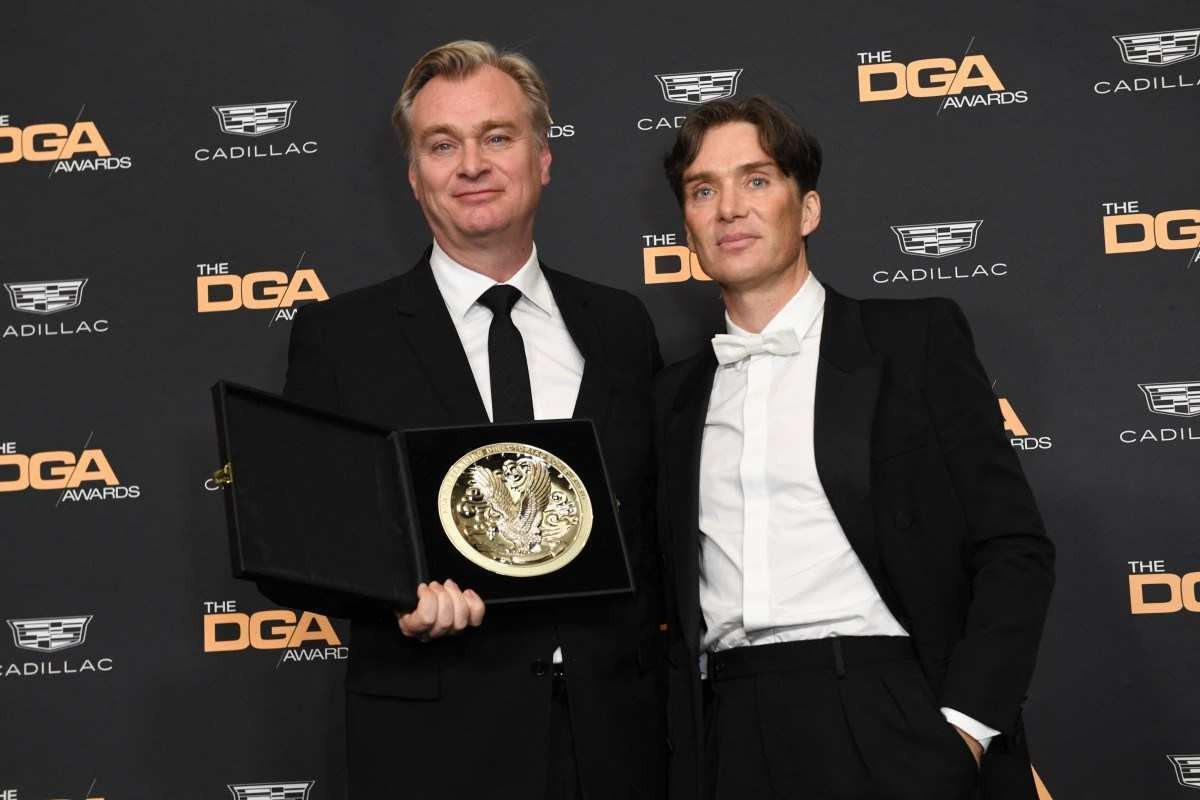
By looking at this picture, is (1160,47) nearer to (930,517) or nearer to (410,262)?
(930,517)

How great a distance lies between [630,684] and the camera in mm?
2223

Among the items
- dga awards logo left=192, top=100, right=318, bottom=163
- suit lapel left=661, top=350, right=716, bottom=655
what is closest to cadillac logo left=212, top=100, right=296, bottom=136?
dga awards logo left=192, top=100, right=318, bottom=163

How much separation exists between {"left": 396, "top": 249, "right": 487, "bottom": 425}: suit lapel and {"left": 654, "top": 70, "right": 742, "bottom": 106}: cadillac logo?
1177mm

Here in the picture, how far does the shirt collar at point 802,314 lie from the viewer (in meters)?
2.21

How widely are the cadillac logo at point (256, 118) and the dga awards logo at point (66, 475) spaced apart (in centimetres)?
87

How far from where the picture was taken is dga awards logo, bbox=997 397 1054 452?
3.16 meters

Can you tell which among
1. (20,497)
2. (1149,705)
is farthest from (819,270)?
(20,497)

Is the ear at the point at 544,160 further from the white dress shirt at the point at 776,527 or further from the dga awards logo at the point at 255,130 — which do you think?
the dga awards logo at the point at 255,130

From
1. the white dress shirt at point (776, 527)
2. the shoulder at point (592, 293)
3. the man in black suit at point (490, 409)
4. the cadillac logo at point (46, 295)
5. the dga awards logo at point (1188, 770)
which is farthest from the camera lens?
the cadillac logo at point (46, 295)

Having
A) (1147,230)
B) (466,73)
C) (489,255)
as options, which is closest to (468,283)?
(489,255)

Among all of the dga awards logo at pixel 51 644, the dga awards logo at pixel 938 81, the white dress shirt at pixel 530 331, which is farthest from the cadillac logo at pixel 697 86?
the dga awards logo at pixel 51 644

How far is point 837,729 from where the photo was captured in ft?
6.36

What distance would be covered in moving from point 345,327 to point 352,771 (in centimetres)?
76

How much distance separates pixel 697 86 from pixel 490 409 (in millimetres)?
1406
